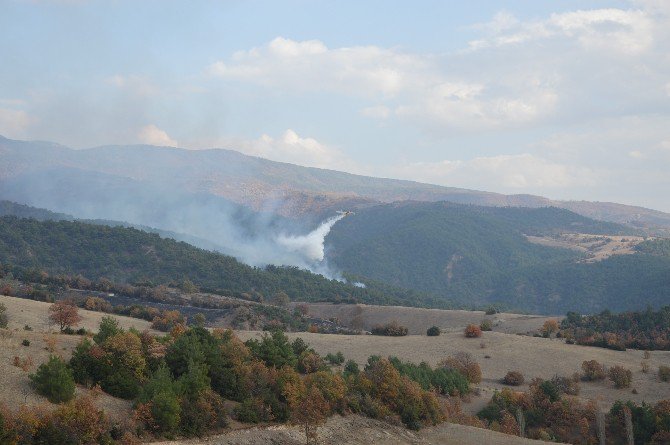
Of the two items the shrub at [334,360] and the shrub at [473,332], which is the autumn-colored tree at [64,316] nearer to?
the shrub at [334,360]

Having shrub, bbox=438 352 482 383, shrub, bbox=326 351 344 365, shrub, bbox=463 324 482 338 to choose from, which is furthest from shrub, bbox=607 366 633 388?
shrub, bbox=326 351 344 365

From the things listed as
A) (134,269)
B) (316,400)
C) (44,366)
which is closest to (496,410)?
(316,400)

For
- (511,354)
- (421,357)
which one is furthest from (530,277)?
(421,357)

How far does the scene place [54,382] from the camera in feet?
83.1

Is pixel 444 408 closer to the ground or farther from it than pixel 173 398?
closer to the ground

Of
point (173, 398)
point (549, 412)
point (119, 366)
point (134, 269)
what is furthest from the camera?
point (134, 269)

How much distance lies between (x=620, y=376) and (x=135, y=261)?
8298 cm

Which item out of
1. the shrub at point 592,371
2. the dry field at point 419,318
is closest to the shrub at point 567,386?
the shrub at point 592,371

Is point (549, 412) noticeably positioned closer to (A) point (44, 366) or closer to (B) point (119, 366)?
(B) point (119, 366)

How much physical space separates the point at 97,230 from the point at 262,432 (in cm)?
→ 10472

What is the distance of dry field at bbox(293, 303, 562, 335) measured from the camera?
8799cm

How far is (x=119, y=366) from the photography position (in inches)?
1135

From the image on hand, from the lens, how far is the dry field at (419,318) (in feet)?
289

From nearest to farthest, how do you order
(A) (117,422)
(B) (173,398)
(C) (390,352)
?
(A) (117,422)
(B) (173,398)
(C) (390,352)
